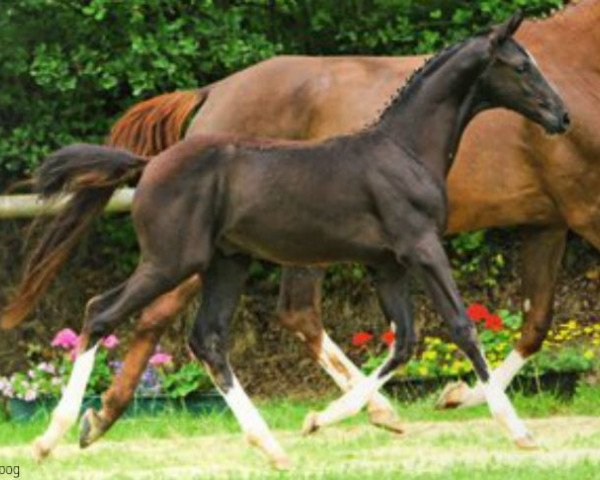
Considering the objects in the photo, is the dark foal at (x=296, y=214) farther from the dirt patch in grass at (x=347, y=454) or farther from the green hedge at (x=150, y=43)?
the green hedge at (x=150, y=43)

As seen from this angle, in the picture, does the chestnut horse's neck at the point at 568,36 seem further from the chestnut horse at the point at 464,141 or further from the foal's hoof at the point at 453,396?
the foal's hoof at the point at 453,396

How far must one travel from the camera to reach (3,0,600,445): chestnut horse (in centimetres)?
960

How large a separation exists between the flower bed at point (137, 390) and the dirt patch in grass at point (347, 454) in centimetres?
114

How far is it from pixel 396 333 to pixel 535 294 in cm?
197

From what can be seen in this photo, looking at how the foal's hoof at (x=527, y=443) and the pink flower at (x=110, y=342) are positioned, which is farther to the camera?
the pink flower at (x=110, y=342)

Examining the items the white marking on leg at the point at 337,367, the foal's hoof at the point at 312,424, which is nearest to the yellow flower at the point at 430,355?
the white marking on leg at the point at 337,367

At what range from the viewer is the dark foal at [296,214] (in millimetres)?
7883

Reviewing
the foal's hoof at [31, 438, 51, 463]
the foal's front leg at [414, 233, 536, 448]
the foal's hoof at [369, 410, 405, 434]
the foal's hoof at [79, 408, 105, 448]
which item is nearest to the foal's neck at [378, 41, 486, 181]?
the foal's front leg at [414, 233, 536, 448]

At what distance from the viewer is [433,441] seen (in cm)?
888

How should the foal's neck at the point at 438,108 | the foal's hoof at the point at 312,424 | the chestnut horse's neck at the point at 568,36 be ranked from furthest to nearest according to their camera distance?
the chestnut horse's neck at the point at 568,36 → the foal's hoof at the point at 312,424 → the foal's neck at the point at 438,108

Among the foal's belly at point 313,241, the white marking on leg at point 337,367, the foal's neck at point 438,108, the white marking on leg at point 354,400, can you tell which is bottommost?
the white marking on leg at point 337,367

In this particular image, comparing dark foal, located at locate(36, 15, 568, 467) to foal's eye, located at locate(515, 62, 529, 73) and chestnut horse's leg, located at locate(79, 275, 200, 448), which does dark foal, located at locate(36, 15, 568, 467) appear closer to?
foal's eye, located at locate(515, 62, 529, 73)

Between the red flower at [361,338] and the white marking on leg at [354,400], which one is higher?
the white marking on leg at [354,400]

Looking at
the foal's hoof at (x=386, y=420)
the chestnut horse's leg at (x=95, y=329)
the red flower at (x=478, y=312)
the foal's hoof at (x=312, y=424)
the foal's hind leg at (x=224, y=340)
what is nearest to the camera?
the foal's hind leg at (x=224, y=340)
